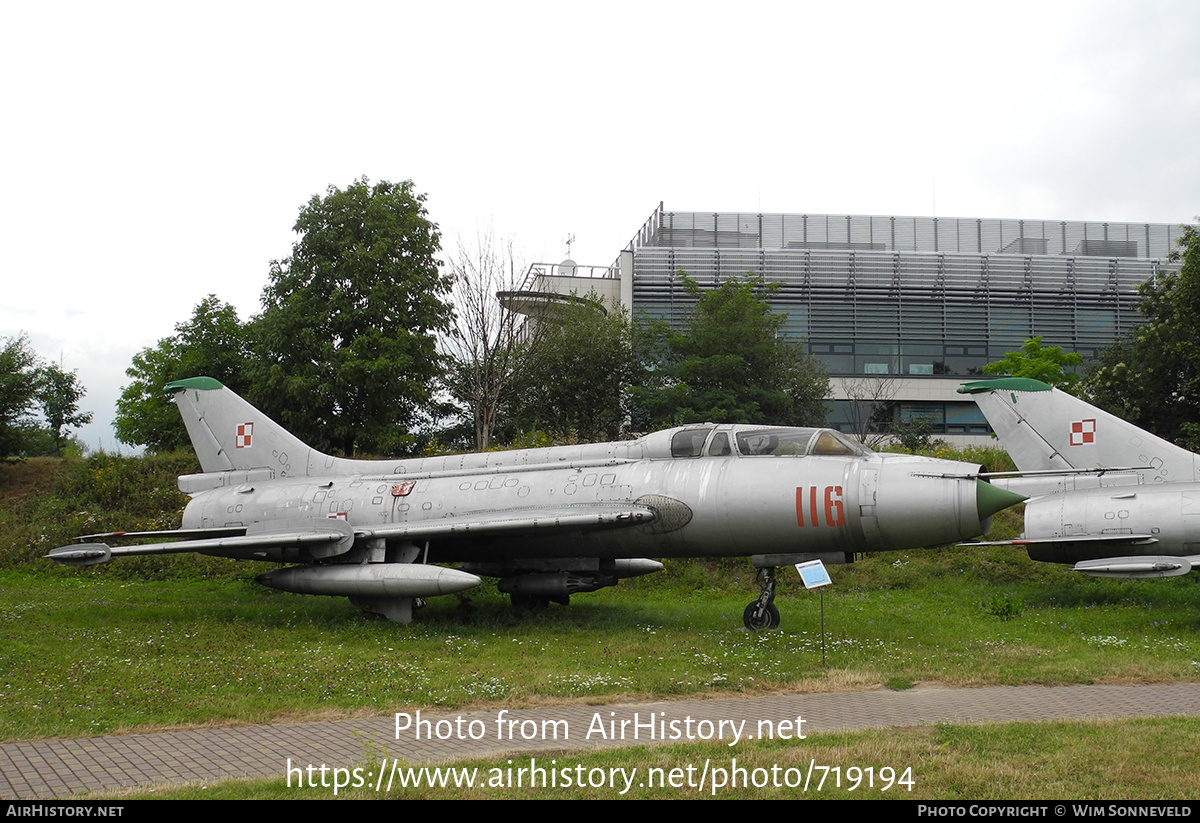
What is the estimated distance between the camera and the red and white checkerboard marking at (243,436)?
16.8m

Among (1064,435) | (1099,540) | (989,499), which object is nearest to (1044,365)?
(1064,435)

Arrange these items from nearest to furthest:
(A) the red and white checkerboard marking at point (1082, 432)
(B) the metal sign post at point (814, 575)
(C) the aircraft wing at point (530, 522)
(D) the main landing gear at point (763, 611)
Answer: (B) the metal sign post at point (814, 575) < (C) the aircraft wing at point (530, 522) < (D) the main landing gear at point (763, 611) < (A) the red and white checkerboard marking at point (1082, 432)

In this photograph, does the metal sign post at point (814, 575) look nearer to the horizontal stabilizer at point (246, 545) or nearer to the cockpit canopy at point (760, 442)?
the cockpit canopy at point (760, 442)

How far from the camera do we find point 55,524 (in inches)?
887

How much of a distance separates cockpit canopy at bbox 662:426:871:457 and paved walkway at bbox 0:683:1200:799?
3753 millimetres

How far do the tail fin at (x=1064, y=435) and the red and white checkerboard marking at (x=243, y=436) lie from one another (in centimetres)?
1341

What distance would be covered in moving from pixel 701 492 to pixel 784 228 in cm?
4081

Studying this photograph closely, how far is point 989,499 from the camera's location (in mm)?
11719

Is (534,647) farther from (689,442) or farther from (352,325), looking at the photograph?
(352,325)

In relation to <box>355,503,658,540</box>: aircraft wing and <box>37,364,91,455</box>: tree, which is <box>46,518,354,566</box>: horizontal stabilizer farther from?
<box>37,364,91,455</box>: tree

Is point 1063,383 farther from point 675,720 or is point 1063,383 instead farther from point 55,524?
point 55,524

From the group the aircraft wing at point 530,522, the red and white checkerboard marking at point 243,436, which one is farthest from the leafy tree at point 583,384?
the aircraft wing at point 530,522

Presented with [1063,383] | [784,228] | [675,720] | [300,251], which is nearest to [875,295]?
[784,228]

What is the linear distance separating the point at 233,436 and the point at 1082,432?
1538 cm
